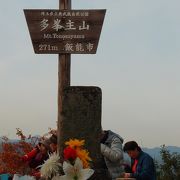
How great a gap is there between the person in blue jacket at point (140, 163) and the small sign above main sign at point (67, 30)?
1.41 metres

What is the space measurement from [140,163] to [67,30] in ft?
6.57

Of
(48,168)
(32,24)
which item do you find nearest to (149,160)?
(32,24)

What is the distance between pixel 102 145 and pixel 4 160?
34.9 feet

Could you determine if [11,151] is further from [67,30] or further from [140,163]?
[140,163]

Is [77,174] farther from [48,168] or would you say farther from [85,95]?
[85,95]

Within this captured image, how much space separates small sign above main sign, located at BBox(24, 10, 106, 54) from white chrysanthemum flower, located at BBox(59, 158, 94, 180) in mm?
4661

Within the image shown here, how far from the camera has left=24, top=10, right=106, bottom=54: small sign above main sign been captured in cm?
705

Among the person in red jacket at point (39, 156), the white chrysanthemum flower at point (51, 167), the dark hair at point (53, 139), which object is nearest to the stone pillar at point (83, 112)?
the dark hair at point (53, 139)

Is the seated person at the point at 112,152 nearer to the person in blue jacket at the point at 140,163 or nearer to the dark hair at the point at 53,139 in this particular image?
the person in blue jacket at the point at 140,163

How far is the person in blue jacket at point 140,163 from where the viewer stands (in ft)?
21.1

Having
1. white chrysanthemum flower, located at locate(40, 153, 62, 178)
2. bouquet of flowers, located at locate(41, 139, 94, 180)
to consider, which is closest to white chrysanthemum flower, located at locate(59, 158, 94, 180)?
bouquet of flowers, located at locate(41, 139, 94, 180)

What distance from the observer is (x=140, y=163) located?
21.4ft

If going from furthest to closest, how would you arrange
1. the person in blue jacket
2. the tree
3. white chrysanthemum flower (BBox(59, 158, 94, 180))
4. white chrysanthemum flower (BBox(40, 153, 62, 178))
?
1. the tree
2. the person in blue jacket
3. white chrysanthemum flower (BBox(40, 153, 62, 178))
4. white chrysanthemum flower (BBox(59, 158, 94, 180))

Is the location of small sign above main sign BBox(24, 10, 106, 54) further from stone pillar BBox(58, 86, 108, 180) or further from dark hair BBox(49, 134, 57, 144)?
stone pillar BBox(58, 86, 108, 180)
